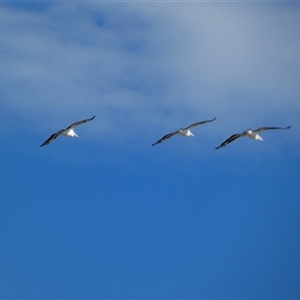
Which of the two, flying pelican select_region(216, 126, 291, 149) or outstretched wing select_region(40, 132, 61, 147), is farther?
outstretched wing select_region(40, 132, 61, 147)

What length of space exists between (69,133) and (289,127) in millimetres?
18953

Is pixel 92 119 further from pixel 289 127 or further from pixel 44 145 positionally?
pixel 289 127

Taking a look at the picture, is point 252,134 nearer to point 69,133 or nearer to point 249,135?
point 249,135

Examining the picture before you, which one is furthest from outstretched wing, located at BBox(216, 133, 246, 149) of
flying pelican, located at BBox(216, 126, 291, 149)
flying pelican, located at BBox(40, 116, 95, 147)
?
flying pelican, located at BBox(40, 116, 95, 147)

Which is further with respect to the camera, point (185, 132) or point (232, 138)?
point (185, 132)

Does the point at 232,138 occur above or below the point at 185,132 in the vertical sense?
below

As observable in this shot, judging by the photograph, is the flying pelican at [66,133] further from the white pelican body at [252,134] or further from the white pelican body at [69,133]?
the white pelican body at [252,134]

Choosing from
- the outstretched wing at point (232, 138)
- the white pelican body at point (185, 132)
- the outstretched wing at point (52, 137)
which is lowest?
the outstretched wing at point (52, 137)

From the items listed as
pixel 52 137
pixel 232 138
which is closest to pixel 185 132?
pixel 232 138

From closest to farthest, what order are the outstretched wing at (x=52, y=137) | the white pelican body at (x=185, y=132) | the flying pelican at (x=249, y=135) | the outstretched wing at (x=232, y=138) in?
the flying pelican at (x=249, y=135) < the outstretched wing at (x=232, y=138) < the outstretched wing at (x=52, y=137) < the white pelican body at (x=185, y=132)

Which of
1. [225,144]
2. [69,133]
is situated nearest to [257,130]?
[225,144]

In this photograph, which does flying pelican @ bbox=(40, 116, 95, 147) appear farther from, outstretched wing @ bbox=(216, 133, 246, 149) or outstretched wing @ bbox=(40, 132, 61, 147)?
outstretched wing @ bbox=(216, 133, 246, 149)

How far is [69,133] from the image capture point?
307 feet

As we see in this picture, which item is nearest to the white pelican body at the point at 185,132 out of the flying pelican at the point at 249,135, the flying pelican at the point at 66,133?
the flying pelican at the point at 249,135
